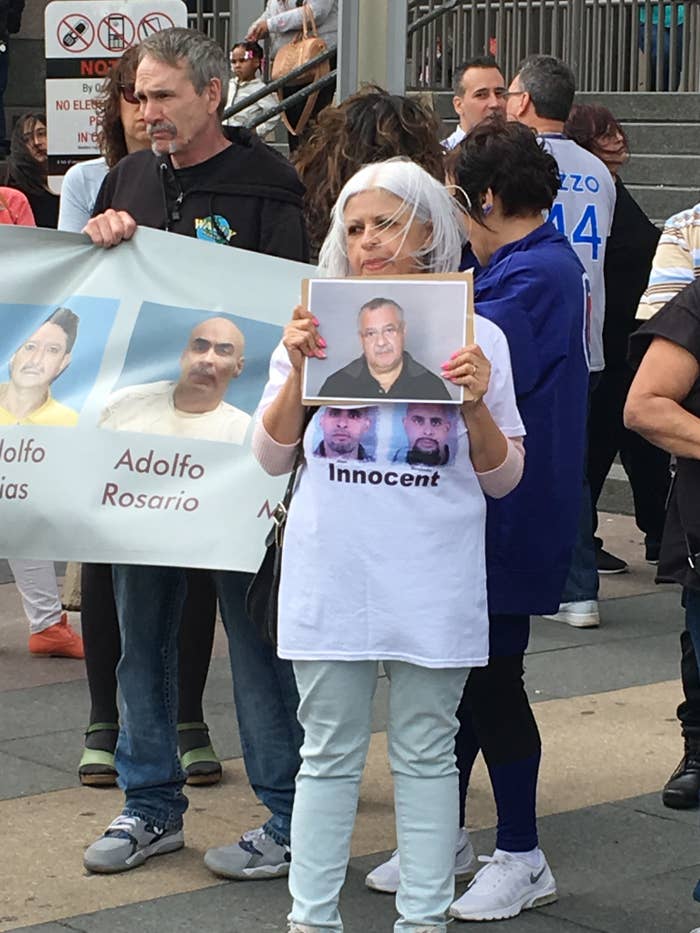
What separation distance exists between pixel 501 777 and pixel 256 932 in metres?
0.68

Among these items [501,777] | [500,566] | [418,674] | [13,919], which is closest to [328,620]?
[418,674]

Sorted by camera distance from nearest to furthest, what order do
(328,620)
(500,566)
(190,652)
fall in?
1. (328,620)
2. (500,566)
3. (190,652)

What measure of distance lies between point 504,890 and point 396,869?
0.29 meters

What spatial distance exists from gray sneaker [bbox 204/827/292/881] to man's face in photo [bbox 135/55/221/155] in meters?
1.75

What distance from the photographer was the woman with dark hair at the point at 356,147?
492 centimetres

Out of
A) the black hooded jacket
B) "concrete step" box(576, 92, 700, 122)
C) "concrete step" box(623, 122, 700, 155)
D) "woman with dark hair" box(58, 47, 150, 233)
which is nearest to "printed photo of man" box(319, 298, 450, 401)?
the black hooded jacket

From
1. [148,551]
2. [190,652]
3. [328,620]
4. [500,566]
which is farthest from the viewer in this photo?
[190,652]

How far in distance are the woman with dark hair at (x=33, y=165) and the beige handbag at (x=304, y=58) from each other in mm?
2847

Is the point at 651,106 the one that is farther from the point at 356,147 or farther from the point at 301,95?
the point at 356,147

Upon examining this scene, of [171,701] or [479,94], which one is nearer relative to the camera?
[171,701]

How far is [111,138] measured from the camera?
218 inches

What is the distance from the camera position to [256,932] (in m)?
4.33

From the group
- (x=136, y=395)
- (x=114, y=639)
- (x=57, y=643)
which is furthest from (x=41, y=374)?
(x=57, y=643)

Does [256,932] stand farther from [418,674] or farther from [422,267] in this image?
[422,267]
